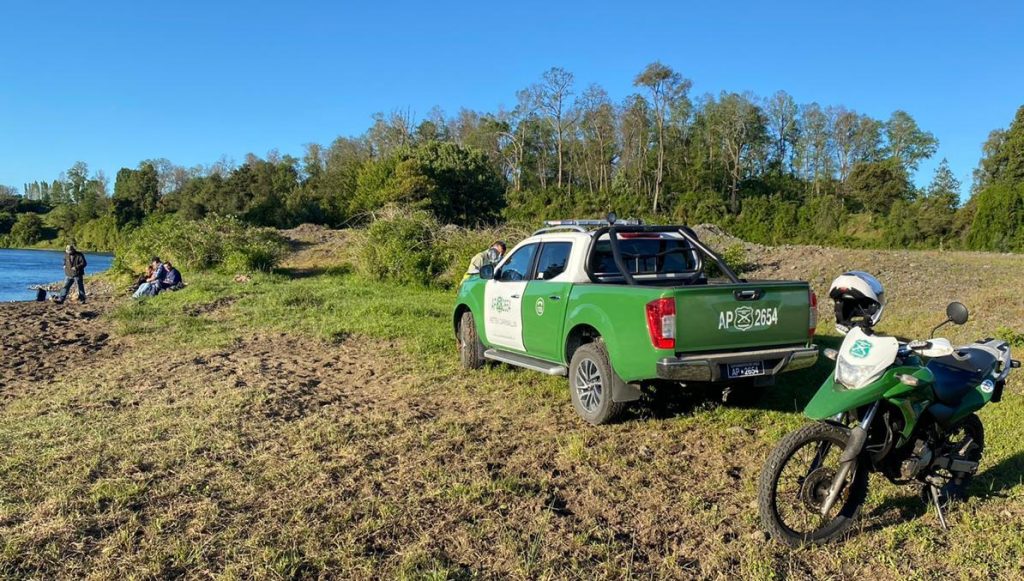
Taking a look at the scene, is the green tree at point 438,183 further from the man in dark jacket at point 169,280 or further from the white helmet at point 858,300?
the white helmet at point 858,300

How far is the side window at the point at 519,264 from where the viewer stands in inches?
283

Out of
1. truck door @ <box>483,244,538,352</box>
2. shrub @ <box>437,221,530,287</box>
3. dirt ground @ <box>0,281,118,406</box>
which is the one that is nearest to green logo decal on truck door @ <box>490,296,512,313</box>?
truck door @ <box>483,244,538,352</box>

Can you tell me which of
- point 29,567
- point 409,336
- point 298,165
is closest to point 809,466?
point 29,567

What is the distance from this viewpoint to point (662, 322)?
5.00 meters

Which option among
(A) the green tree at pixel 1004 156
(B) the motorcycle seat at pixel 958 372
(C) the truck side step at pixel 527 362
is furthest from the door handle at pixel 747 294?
(A) the green tree at pixel 1004 156

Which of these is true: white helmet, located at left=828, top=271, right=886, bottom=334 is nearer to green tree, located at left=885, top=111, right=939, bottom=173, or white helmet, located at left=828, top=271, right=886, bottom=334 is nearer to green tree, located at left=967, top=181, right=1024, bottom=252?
green tree, located at left=967, top=181, right=1024, bottom=252

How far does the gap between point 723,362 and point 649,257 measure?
1.95 m

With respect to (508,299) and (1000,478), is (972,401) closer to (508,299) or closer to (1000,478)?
(1000,478)

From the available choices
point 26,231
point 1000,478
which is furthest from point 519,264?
point 26,231

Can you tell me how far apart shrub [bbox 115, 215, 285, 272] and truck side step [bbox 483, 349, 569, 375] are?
49.4ft

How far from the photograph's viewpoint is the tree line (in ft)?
141

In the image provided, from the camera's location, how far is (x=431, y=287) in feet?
58.0

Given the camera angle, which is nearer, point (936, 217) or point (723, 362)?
point (723, 362)

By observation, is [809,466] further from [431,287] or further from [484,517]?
[431,287]
